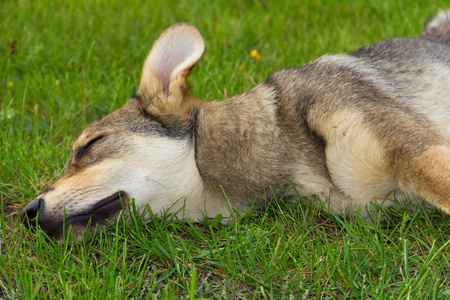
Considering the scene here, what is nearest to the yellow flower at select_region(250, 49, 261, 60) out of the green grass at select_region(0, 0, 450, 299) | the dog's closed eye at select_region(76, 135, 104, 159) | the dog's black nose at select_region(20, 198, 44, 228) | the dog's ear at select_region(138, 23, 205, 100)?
the green grass at select_region(0, 0, 450, 299)

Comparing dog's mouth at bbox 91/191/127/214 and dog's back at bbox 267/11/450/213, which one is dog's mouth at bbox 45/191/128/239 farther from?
dog's back at bbox 267/11/450/213

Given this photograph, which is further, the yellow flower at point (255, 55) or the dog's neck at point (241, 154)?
the yellow flower at point (255, 55)

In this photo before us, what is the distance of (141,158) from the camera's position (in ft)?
10.9

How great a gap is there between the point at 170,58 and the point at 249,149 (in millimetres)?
929

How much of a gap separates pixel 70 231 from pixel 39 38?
3788mm

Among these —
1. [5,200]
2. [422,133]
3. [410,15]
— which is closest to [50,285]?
[5,200]

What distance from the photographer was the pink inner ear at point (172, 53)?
12.3 feet

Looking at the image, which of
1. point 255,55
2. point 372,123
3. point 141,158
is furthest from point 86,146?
point 255,55

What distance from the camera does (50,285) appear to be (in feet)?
9.36

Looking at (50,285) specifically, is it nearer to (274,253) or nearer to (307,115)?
(274,253)

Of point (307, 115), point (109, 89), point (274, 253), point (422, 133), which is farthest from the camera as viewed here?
point (109, 89)

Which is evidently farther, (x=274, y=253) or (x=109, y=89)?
(x=109, y=89)

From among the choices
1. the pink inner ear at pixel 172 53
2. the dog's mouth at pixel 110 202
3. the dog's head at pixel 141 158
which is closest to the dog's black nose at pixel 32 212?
the dog's head at pixel 141 158

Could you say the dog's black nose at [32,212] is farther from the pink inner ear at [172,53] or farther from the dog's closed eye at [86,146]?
the pink inner ear at [172,53]
